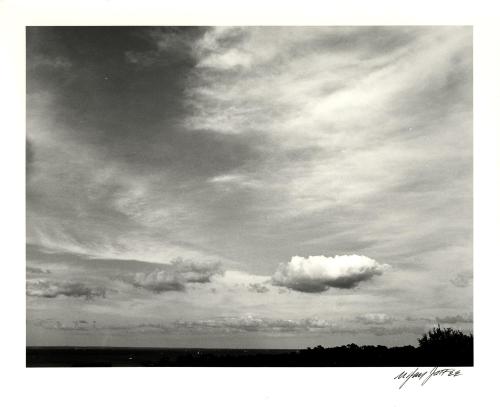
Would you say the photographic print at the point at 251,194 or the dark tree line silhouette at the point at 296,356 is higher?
the photographic print at the point at 251,194

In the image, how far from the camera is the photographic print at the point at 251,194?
436 centimetres

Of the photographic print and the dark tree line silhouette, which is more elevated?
the photographic print

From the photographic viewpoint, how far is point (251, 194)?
4438 millimetres

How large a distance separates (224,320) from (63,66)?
2.24m

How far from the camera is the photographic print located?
436cm
